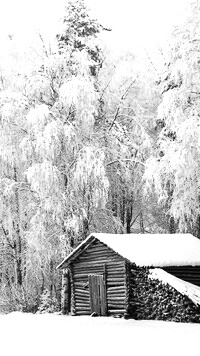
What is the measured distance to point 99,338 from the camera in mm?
15930

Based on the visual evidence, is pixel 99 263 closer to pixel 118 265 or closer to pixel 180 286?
pixel 118 265

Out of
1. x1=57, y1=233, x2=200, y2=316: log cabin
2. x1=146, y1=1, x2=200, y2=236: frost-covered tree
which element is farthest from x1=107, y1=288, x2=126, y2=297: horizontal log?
x1=146, y1=1, x2=200, y2=236: frost-covered tree

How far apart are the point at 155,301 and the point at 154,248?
3146 mm

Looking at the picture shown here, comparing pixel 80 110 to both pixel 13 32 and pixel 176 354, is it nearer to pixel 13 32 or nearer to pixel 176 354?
pixel 13 32

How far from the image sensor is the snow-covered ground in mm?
13648

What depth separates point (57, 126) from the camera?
1019 inches

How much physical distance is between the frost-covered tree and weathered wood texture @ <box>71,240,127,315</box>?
4440 mm

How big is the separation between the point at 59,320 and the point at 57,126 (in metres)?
8.92

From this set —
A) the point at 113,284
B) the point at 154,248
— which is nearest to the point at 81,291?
the point at 113,284

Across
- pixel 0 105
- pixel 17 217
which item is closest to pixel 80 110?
pixel 0 105

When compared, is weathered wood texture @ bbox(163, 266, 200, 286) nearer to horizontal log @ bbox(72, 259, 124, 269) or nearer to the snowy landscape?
the snowy landscape

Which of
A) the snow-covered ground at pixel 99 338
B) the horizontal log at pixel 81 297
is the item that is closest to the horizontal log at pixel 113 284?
the snow-covered ground at pixel 99 338

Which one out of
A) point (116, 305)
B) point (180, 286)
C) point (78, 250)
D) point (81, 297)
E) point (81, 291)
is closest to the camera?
point (180, 286)

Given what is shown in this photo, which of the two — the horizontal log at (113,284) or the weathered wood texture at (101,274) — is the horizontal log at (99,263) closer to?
the weathered wood texture at (101,274)
